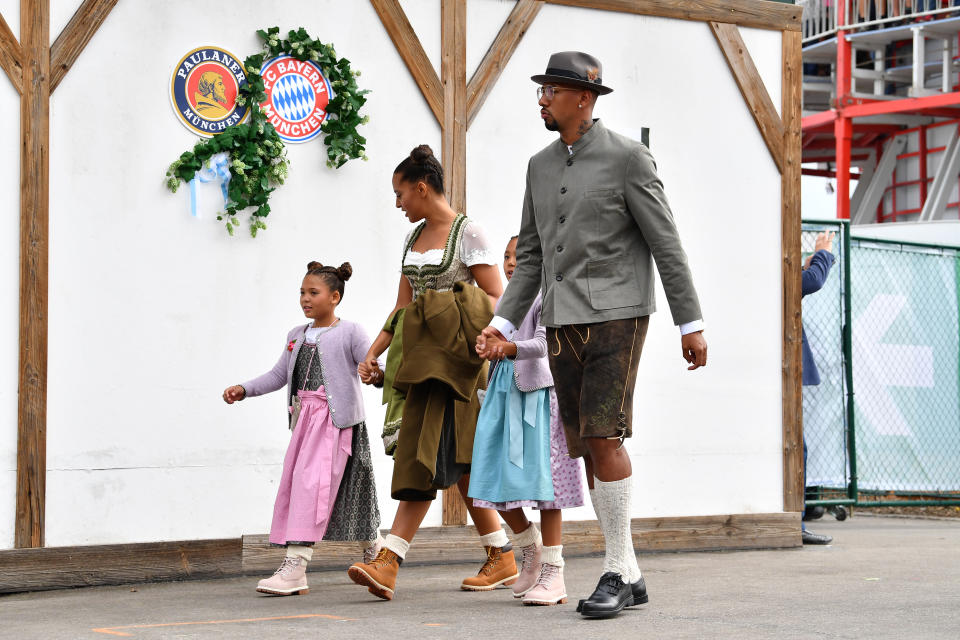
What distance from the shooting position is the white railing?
28.5m

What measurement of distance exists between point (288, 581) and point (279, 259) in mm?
1865

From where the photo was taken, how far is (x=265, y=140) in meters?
6.88

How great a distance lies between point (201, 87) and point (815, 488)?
5.60 meters

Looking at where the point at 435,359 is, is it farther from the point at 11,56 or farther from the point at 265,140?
the point at 11,56

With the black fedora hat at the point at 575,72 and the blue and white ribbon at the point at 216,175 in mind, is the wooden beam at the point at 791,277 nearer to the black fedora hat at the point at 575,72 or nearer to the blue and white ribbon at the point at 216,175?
the blue and white ribbon at the point at 216,175

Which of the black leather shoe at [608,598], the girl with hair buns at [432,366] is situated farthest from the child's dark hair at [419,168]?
the black leather shoe at [608,598]

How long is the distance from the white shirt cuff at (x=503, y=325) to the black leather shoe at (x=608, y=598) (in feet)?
3.20

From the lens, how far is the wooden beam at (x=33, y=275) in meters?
6.23

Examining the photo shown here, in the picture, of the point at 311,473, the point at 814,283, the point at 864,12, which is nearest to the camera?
the point at 311,473

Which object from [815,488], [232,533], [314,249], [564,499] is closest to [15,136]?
[314,249]

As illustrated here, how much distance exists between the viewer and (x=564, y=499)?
5699 mm

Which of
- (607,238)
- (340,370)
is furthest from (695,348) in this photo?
(340,370)

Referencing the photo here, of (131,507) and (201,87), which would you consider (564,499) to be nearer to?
(131,507)

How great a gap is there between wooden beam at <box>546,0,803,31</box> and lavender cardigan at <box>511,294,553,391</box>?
9.13ft
